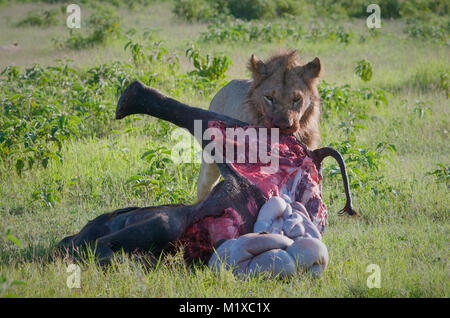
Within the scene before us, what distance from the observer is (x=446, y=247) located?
181 inches

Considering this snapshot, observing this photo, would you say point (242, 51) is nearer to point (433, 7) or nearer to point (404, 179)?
point (404, 179)

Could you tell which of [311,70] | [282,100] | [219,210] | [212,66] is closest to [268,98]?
[282,100]

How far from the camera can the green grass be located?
3.68 meters

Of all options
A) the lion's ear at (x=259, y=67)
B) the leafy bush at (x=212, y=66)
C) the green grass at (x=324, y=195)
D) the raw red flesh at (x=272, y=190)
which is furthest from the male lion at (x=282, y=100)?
the leafy bush at (x=212, y=66)

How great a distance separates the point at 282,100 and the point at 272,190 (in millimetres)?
1098

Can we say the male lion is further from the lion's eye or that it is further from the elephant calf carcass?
the elephant calf carcass

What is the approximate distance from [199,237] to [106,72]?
19.6 ft

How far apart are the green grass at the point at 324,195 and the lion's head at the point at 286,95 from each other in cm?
101

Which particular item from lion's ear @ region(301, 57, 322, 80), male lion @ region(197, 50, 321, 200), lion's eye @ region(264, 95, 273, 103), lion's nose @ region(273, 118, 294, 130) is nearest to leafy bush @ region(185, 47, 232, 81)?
male lion @ region(197, 50, 321, 200)

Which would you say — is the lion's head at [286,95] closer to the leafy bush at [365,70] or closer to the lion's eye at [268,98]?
the lion's eye at [268,98]

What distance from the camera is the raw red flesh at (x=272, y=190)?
12.6 feet

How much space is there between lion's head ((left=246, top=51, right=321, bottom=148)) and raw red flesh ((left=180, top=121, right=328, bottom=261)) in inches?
9.2

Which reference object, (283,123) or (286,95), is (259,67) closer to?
(286,95)
